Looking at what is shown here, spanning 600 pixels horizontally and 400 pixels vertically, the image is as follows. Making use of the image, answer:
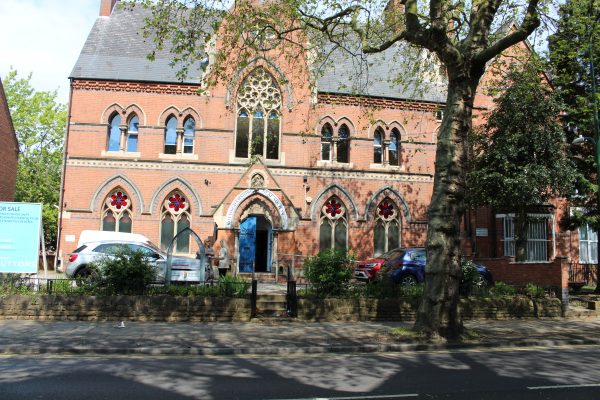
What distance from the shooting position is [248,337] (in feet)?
36.1

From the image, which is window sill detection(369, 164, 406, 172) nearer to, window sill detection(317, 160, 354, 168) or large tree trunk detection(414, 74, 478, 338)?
window sill detection(317, 160, 354, 168)

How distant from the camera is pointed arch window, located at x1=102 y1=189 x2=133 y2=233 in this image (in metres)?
22.5

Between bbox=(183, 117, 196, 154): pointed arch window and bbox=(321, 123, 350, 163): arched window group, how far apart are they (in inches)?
250

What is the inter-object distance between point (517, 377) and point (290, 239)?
15821 mm

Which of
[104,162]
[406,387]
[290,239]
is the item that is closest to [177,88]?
[104,162]

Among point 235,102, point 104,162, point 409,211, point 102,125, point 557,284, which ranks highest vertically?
point 235,102

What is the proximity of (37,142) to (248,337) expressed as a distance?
1534 inches

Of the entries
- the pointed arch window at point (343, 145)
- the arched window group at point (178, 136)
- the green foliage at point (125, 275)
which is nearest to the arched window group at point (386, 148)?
the pointed arch window at point (343, 145)

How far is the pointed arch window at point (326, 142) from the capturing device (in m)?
24.5

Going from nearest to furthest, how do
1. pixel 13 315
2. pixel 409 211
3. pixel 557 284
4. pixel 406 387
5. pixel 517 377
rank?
pixel 406 387 → pixel 517 377 → pixel 13 315 → pixel 557 284 → pixel 409 211

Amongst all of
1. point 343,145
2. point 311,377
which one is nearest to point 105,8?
point 343,145

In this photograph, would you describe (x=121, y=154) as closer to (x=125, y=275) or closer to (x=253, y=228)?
(x=253, y=228)

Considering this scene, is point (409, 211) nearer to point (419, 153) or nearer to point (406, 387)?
point (419, 153)

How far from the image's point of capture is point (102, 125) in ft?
74.8
